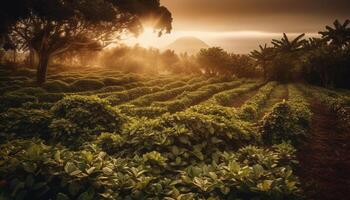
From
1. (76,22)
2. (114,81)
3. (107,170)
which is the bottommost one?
(114,81)

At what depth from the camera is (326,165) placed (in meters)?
8.93

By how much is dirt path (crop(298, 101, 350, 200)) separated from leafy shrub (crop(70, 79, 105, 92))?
84.1 feet

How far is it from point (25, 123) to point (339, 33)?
239 feet

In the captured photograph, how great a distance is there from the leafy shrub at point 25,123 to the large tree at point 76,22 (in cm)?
2078

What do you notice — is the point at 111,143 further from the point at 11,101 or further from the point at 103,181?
the point at 11,101

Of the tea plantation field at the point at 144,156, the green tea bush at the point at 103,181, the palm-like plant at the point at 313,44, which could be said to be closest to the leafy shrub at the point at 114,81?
the tea plantation field at the point at 144,156

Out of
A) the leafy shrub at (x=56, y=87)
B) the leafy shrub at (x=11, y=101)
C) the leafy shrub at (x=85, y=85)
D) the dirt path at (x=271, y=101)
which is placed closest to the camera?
the leafy shrub at (x=11, y=101)

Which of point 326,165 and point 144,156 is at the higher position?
point 144,156

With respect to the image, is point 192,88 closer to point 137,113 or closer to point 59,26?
point 59,26

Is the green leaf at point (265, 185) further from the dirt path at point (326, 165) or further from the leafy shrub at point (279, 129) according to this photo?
the leafy shrub at point (279, 129)

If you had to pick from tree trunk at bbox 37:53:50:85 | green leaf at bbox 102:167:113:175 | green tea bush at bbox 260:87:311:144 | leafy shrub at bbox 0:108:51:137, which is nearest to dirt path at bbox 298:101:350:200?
green tea bush at bbox 260:87:311:144

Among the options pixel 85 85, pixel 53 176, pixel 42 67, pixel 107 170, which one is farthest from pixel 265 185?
pixel 42 67

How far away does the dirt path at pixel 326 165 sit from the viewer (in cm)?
690

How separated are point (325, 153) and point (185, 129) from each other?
209 inches
